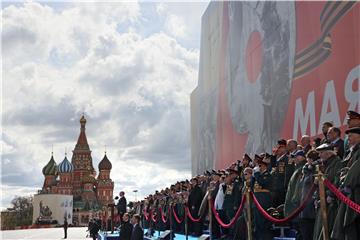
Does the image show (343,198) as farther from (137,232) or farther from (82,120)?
(82,120)

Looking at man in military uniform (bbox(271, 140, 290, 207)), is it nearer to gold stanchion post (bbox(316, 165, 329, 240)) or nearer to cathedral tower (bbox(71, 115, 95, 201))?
gold stanchion post (bbox(316, 165, 329, 240))

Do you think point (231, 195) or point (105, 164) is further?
point (105, 164)

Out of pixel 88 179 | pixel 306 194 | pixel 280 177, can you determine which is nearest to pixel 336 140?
pixel 306 194

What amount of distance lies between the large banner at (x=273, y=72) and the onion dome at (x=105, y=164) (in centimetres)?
6434

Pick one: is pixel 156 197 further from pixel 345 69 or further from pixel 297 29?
pixel 345 69

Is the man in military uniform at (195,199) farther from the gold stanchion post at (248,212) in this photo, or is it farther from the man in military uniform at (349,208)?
the man in military uniform at (349,208)

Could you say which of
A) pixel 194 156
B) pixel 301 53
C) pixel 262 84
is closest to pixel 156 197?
pixel 262 84

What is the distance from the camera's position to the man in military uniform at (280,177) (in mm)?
8031

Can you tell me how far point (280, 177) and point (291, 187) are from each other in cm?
102

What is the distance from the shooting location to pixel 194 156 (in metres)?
29.6

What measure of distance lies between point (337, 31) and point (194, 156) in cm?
1946

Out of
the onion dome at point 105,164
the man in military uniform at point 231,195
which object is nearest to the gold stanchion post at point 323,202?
the man in military uniform at point 231,195

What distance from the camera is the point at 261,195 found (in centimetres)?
817

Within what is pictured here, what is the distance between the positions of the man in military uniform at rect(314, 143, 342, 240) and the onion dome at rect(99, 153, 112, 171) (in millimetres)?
84247
